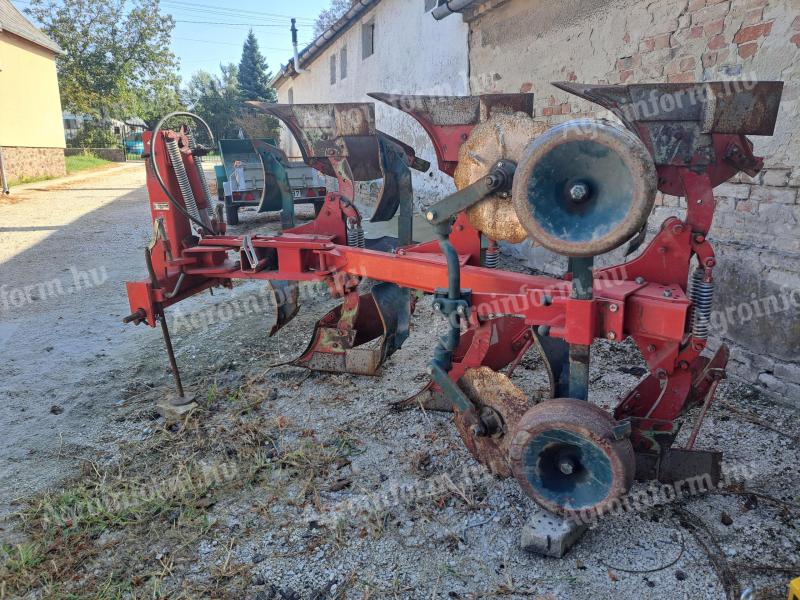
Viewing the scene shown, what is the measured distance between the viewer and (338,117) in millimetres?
3834

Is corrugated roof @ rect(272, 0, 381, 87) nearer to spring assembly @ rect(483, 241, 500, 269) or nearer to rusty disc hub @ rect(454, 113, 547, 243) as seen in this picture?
spring assembly @ rect(483, 241, 500, 269)

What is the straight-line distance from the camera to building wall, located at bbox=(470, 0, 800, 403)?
3.68m

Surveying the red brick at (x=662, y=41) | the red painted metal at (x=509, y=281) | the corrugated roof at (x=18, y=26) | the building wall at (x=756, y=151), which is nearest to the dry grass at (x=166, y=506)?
the red painted metal at (x=509, y=281)

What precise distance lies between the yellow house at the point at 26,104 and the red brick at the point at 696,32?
19533mm

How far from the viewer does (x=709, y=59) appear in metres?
4.16

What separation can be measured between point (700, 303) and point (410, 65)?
9211mm

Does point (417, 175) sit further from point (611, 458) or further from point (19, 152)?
point (19, 152)

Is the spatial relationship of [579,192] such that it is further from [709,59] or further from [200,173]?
[200,173]

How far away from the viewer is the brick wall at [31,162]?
19.4 metres

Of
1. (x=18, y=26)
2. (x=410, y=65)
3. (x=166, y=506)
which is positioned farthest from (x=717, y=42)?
(x=18, y=26)

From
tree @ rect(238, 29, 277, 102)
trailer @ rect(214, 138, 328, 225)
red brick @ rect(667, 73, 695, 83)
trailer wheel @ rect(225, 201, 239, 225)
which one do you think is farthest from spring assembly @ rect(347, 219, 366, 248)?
tree @ rect(238, 29, 277, 102)

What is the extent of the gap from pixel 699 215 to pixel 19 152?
2320cm

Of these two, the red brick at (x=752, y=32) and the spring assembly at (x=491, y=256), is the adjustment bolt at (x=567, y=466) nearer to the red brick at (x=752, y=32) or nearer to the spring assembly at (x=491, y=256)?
the spring assembly at (x=491, y=256)

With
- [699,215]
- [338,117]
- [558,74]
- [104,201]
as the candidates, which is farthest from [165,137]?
[104,201]
